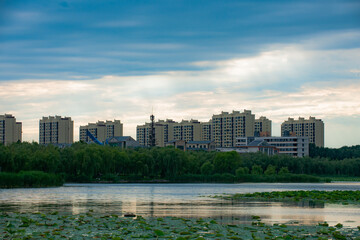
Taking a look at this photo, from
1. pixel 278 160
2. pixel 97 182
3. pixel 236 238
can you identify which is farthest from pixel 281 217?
pixel 278 160

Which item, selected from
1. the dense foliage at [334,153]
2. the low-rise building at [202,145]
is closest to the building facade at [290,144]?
the dense foliage at [334,153]

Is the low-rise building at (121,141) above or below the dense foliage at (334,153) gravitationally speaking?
above

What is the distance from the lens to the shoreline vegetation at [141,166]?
68750mm

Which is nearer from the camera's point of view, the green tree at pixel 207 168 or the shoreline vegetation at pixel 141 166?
the shoreline vegetation at pixel 141 166

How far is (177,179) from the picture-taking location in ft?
315

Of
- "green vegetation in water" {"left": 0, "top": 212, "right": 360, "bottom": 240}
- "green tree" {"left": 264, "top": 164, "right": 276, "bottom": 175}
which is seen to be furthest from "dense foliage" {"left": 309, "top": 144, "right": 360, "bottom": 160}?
"green vegetation in water" {"left": 0, "top": 212, "right": 360, "bottom": 240}

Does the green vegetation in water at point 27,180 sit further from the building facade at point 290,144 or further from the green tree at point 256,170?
the building facade at point 290,144

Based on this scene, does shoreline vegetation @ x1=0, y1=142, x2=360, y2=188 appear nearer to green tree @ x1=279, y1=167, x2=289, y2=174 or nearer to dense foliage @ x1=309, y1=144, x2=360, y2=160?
green tree @ x1=279, y1=167, x2=289, y2=174

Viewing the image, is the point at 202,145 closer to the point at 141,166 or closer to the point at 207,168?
the point at 207,168

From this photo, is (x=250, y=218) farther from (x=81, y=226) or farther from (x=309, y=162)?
(x=309, y=162)

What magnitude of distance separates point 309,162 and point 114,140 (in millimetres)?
70456

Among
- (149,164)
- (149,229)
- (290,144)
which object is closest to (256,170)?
(149,164)

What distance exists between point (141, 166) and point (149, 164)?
148cm

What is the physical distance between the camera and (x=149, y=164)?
95.2m
